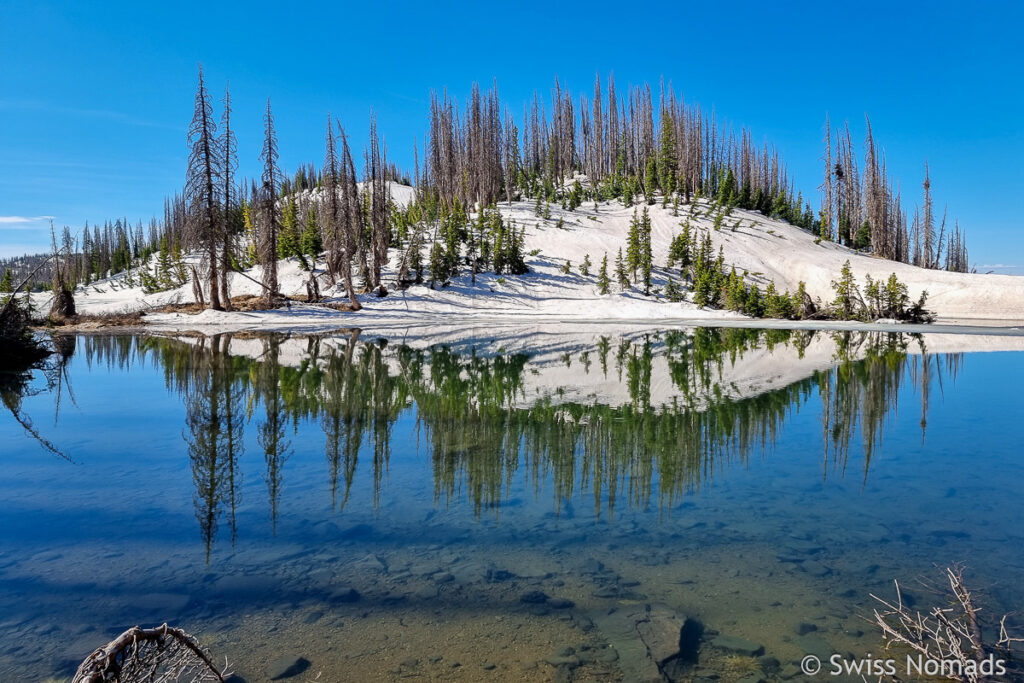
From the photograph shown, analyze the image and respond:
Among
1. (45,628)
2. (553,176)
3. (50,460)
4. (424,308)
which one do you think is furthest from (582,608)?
(553,176)

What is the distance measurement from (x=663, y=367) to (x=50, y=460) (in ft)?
50.3

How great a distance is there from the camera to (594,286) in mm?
51812

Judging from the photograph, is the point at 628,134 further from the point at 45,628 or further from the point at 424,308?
the point at 45,628

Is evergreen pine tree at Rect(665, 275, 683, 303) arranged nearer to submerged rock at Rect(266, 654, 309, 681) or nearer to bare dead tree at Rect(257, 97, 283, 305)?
bare dead tree at Rect(257, 97, 283, 305)

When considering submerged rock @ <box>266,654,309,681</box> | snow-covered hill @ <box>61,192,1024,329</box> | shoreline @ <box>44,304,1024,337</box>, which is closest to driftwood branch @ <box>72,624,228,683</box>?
submerged rock @ <box>266,654,309,681</box>

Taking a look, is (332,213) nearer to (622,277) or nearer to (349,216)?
(349,216)

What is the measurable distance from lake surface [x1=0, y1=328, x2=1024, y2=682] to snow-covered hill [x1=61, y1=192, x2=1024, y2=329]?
28342 millimetres

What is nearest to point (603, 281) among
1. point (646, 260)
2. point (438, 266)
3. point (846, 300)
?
point (646, 260)

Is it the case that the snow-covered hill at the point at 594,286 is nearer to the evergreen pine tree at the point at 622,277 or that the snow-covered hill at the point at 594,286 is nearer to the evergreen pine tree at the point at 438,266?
the evergreen pine tree at the point at 622,277

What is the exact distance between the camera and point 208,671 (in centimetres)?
391

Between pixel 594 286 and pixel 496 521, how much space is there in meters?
46.3

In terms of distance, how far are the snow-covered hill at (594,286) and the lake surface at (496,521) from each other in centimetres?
2834

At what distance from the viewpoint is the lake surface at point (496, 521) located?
14.6 feet

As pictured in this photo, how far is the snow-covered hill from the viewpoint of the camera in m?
42.6
